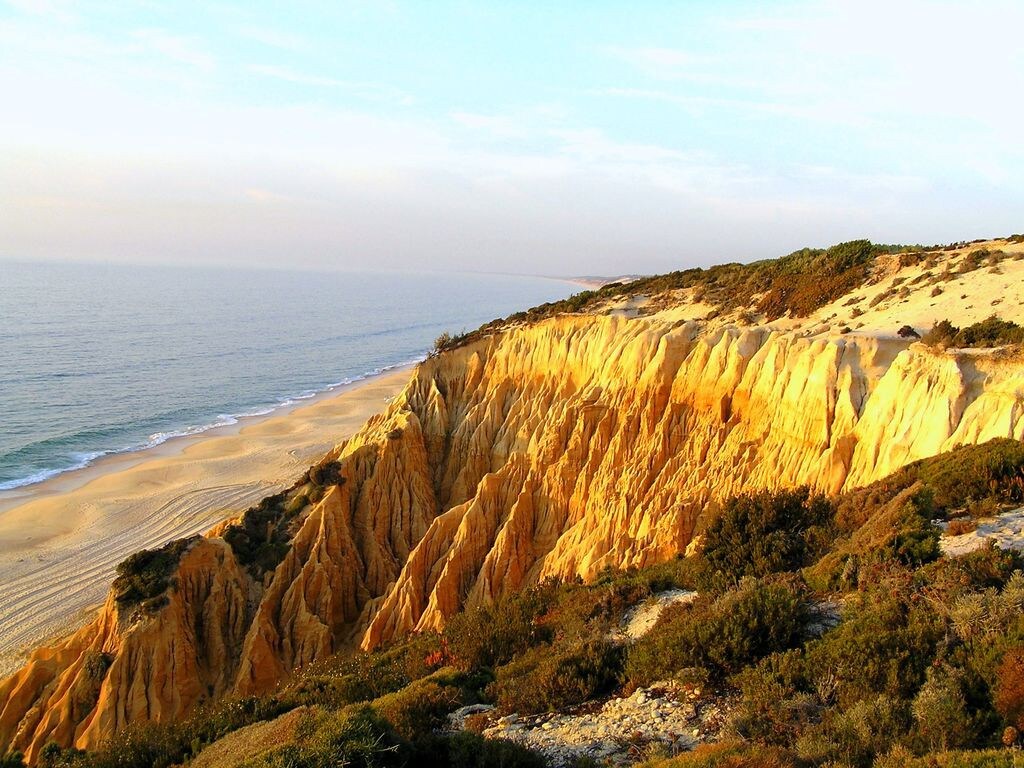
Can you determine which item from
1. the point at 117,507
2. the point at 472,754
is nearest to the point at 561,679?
the point at 472,754

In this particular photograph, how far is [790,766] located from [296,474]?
3739 centimetres

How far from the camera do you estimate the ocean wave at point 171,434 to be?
38625 mm

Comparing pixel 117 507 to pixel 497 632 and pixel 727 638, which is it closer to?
pixel 497 632

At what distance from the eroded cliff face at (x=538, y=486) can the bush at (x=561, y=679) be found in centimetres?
680

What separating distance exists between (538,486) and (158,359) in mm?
62487

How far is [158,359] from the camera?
68.8m

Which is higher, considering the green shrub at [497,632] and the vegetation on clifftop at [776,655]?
the vegetation on clifftop at [776,655]

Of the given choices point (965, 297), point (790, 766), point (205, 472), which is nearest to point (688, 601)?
point (790, 766)

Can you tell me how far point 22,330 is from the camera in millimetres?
→ 79562

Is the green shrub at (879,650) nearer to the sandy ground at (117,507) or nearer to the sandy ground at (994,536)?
the sandy ground at (994,536)

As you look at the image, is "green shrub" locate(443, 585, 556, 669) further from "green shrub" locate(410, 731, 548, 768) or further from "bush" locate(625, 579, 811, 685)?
"green shrub" locate(410, 731, 548, 768)

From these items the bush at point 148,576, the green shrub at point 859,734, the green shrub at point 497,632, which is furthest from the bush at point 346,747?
the bush at point 148,576

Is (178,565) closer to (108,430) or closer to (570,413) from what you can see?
(570,413)

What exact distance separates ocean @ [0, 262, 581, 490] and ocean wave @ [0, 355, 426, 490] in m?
0.15
